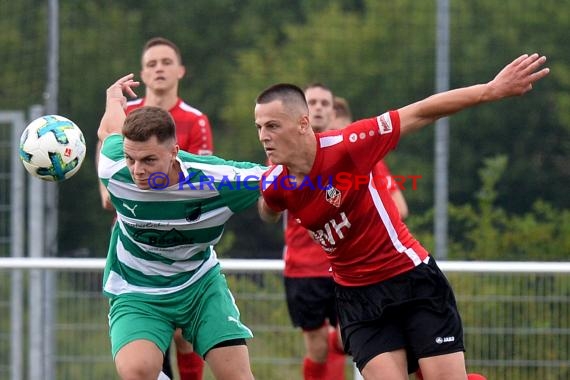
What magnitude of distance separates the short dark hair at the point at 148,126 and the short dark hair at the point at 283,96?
425mm

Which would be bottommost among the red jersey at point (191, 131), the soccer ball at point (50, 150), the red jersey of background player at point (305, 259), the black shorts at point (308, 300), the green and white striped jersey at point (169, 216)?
the black shorts at point (308, 300)

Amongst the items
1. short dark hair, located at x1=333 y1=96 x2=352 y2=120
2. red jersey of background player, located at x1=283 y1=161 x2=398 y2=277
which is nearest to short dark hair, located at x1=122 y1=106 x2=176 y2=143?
red jersey of background player, located at x1=283 y1=161 x2=398 y2=277

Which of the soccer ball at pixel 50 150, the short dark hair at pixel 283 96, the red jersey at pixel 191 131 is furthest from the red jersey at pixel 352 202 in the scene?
the red jersey at pixel 191 131

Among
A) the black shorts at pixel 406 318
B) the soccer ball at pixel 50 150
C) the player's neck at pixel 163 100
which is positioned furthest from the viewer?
the player's neck at pixel 163 100

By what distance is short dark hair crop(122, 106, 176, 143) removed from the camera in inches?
198

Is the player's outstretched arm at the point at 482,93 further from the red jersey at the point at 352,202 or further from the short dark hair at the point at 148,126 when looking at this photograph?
the short dark hair at the point at 148,126

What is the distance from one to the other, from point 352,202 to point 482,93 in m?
0.75

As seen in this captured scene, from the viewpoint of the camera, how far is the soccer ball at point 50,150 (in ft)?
17.7

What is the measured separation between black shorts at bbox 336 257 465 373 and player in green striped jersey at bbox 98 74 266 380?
537mm

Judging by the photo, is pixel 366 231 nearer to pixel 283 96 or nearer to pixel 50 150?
pixel 283 96

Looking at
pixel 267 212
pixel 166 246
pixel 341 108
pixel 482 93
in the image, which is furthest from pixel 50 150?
pixel 341 108

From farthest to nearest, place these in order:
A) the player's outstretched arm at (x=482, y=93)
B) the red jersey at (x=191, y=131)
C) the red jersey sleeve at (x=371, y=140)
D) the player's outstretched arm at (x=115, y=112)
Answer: the red jersey at (x=191, y=131), the player's outstretched arm at (x=115, y=112), the red jersey sleeve at (x=371, y=140), the player's outstretched arm at (x=482, y=93)

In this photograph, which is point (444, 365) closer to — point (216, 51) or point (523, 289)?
point (523, 289)

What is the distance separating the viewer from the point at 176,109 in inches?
269
